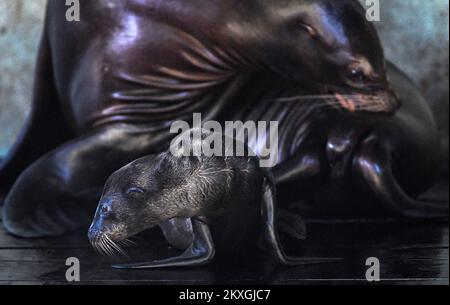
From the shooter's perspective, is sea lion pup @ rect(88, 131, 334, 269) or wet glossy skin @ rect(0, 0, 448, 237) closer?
sea lion pup @ rect(88, 131, 334, 269)

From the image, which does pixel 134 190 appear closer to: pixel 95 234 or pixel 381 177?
pixel 95 234

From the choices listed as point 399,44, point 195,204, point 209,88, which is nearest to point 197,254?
point 195,204

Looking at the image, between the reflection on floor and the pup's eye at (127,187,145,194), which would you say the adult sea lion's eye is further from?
the pup's eye at (127,187,145,194)

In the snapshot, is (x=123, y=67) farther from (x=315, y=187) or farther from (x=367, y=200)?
(x=367, y=200)

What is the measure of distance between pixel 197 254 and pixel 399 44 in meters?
1.57

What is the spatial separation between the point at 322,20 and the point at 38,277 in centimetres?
84

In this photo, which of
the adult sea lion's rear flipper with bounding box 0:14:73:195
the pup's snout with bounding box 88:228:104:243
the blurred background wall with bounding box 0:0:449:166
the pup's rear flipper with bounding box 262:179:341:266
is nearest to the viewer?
the pup's snout with bounding box 88:228:104:243

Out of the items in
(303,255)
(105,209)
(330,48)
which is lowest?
(303,255)

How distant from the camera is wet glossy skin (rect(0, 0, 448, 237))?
1.82 meters

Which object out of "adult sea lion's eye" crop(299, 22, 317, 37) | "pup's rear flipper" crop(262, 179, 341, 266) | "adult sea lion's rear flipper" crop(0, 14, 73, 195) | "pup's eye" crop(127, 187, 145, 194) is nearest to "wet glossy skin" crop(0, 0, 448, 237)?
"adult sea lion's eye" crop(299, 22, 317, 37)

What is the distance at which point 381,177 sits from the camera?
1.85 metres

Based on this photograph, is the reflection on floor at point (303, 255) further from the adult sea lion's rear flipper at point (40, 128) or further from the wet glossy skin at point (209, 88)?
the adult sea lion's rear flipper at point (40, 128)

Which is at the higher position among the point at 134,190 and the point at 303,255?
the point at 134,190

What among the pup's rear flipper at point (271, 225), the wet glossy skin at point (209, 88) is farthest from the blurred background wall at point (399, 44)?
the pup's rear flipper at point (271, 225)
